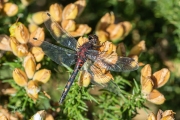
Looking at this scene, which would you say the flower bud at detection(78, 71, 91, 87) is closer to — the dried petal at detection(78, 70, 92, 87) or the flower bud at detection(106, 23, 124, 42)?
the dried petal at detection(78, 70, 92, 87)

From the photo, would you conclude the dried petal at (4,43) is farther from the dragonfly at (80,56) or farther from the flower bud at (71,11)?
the flower bud at (71,11)

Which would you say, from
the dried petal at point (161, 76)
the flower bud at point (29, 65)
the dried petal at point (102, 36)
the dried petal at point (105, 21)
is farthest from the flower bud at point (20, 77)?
the dried petal at point (161, 76)

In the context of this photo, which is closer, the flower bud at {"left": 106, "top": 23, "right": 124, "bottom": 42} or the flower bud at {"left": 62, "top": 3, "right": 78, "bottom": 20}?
the flower bud at {"left": 62, "top": 3, "right": 78, "bottom": 20}

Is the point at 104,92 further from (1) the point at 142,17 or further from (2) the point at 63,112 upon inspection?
(1) the point at 142,17

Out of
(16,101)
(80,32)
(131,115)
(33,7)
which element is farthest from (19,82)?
(33,7)

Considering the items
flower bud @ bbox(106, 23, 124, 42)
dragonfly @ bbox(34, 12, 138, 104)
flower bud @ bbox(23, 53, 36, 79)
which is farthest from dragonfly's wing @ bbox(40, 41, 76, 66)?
flower bud @ bbox(106, 23, 124, 42)

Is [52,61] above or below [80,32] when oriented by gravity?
below

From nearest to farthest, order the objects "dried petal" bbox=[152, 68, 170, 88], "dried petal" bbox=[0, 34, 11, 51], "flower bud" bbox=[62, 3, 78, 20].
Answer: "dried petal" bbox=[152, 68, 170, 88] → "dried petal" bbox=[0, 34, 11, 51] → "flower bud" bbox=[62, 3, 78, 20]

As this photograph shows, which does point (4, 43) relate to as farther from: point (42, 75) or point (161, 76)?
point (161, 76)
